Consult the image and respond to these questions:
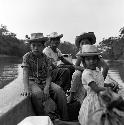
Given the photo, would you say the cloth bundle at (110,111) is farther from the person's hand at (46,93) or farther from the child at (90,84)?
the person's hand at (46,93)

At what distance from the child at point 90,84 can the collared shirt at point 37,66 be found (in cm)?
116

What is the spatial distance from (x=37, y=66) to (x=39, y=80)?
20 centimetres

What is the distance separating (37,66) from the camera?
542 cm

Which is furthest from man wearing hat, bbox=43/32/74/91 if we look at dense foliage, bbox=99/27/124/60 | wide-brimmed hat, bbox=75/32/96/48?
dense foliage, bbox=99/27/124/60

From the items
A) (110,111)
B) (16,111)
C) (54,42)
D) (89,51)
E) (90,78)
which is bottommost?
(16,111)

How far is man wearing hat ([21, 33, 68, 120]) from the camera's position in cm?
500

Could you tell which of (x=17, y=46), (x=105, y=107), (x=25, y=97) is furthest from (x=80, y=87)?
(x=17, y=46)

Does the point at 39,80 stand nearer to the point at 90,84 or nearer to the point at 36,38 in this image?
the point at 36,38

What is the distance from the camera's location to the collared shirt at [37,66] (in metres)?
5.39

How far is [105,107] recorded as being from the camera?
A: 3.21 m

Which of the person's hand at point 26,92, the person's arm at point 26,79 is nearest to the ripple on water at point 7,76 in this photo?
the person's arm at point 26,79

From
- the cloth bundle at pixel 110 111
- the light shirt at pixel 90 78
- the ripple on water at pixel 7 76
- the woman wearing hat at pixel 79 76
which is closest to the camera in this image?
the cloth bundle at pixel 110 111

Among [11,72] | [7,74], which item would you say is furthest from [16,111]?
[11,72]

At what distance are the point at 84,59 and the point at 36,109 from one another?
3.59ft
